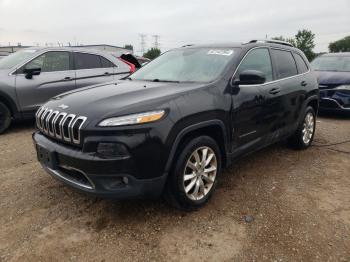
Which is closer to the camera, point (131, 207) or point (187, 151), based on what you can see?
point (187, 151)

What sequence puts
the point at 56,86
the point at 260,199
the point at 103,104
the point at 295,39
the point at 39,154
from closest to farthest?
the point at 103,104 → the point at 39,154 → the point at 260,199 → the point at 56,86 → the point at 295,39

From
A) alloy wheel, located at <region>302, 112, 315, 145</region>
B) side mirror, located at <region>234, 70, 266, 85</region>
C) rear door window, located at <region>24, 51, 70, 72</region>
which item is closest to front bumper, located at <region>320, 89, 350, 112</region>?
alloy wheel, located at <region>302, 112, 315, 145</region>

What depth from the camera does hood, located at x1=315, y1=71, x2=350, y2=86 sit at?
25.2 feet

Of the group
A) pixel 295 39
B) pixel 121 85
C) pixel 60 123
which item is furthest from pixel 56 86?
pixel 295 39

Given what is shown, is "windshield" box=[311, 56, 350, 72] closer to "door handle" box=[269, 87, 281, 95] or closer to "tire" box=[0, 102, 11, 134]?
"door handle" box=[269, 87, 281, 95]

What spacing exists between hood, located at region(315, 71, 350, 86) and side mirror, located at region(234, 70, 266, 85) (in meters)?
5.21

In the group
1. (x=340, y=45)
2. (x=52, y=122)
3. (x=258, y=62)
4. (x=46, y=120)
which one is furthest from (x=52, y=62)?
(x=340, y=45)

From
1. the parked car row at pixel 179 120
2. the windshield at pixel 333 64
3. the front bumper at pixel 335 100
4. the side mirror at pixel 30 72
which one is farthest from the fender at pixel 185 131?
the windshield at pixel 333 64

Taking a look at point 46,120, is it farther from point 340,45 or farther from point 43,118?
point 340,45

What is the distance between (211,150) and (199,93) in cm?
59

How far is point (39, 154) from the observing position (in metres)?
3.28

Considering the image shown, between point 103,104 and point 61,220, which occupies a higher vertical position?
point 103,104

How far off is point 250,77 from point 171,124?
1.15 meters

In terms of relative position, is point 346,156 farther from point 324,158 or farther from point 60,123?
point 60,123
